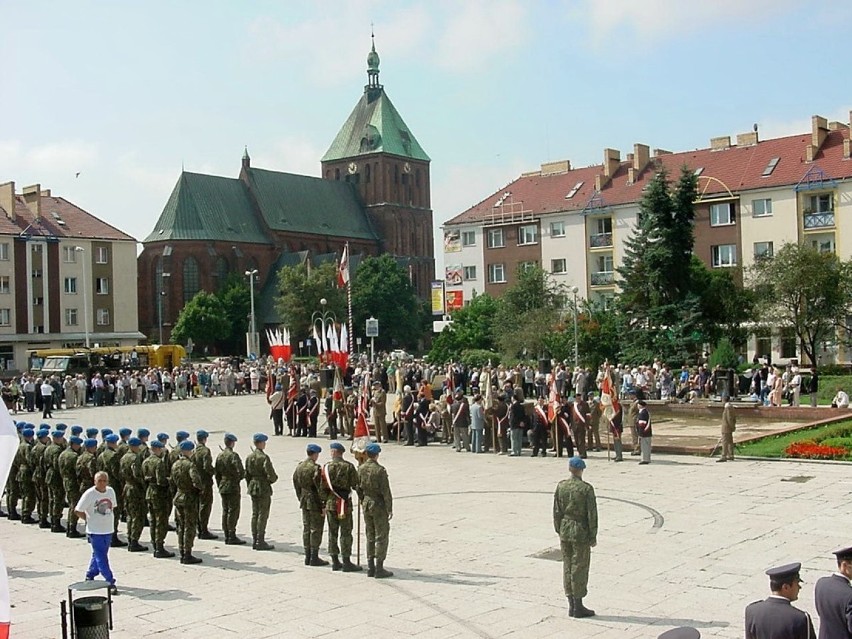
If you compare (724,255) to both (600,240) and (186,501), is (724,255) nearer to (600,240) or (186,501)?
(600,240)

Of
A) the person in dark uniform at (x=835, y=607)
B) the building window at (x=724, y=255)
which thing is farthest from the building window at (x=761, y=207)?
the person in dark uniform at (x=835, y=607)

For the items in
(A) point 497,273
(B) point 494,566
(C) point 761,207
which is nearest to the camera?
(B) point 494,566

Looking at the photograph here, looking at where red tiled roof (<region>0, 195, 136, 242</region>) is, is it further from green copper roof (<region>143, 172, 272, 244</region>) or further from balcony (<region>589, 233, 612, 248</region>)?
balcony (<region>589, 233, 612, 248</region>)

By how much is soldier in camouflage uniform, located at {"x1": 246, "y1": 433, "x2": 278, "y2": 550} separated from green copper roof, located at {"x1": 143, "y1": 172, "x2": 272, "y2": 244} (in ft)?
288

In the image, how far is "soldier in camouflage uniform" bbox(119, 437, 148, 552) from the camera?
14609 millimetres

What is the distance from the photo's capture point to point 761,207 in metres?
56.6

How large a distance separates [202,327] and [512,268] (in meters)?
34.9

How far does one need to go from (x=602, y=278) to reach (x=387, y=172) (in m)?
61.4

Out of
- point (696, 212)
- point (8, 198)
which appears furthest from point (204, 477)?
point (8, 198)

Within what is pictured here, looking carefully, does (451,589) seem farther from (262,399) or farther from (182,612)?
(262,399)

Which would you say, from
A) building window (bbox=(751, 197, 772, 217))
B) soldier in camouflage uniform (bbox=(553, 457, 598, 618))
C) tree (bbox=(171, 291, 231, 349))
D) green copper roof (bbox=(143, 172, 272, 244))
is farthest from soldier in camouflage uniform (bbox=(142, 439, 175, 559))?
green copper roof (bbox=(143, 172, 272, 244))

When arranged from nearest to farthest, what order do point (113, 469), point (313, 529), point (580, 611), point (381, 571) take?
point (580, 611), point (381, 571), point (313, 529), point (113, 469)

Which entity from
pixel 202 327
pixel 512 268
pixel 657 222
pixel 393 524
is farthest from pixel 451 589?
pixel 202 327

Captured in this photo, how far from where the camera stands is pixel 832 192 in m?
54.2
